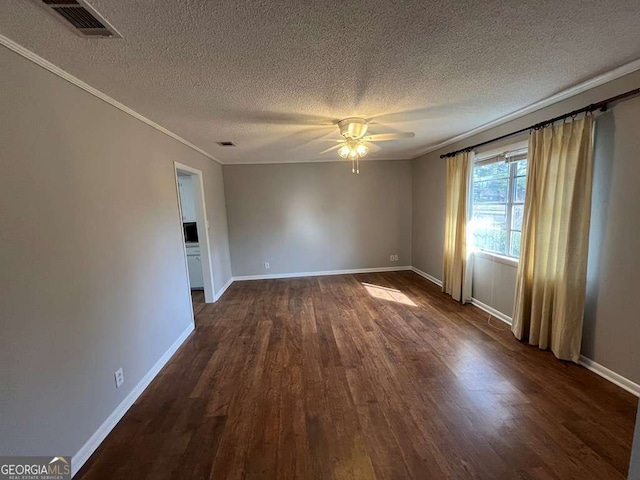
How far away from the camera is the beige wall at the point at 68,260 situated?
4.17 ft

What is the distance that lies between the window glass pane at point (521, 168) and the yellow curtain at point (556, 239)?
289mm

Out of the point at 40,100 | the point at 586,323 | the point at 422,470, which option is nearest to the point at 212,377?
the point at 422,470

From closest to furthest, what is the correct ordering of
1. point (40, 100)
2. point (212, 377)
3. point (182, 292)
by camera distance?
1. point (40, 100)
2. point (212, 377)
3. point (182, 292)

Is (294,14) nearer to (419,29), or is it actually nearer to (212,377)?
(419,29)

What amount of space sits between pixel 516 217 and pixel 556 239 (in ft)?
2.30

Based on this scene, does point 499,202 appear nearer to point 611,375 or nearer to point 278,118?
point 611,375

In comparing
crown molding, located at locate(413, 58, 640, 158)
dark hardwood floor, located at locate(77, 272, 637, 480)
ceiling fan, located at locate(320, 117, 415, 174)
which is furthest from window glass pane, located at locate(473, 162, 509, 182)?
dark hardwood floor, located at locate(77, 272, 637, 480)

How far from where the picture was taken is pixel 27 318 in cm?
132

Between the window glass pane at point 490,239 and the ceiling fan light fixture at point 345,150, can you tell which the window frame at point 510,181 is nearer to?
the window glass pane at point 490,239

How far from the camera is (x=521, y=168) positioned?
9.67ft

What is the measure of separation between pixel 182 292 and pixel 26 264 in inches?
75.6

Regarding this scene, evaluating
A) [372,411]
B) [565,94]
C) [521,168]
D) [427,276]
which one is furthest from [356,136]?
[427,276]

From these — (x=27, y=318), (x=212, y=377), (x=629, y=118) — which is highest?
(x=629, y=118)

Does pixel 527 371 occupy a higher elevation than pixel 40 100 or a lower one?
lower
